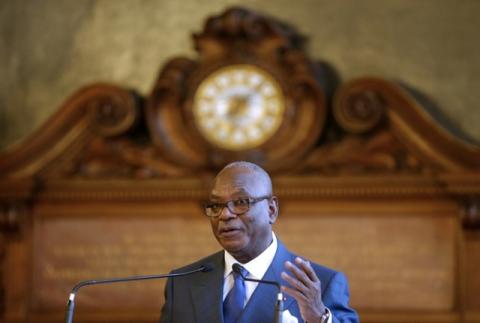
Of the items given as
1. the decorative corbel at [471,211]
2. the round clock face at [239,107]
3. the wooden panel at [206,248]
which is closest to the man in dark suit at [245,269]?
the decorative corbel at [471,211]

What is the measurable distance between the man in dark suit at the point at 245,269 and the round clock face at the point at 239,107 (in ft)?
9.00

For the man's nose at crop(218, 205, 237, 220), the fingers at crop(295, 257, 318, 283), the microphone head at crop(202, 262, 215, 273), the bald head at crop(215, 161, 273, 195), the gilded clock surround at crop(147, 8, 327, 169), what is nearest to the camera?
the fingers at crop(295, 257, 318, 283)

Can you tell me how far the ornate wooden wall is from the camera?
21.2 ft

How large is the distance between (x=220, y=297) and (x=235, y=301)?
0.19 ft

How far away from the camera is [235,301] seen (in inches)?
154

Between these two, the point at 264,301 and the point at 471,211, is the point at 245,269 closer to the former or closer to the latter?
the point at 264,301

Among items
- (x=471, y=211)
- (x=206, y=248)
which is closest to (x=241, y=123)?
(x=206, y=248)

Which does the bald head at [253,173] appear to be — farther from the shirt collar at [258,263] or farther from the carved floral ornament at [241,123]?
the carved floral ornament at [241,123]

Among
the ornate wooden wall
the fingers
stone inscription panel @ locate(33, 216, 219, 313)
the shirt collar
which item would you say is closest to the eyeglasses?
the shirt collar

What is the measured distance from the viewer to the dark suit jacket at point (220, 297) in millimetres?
3861

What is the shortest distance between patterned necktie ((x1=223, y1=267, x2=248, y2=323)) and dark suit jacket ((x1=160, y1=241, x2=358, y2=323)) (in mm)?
29

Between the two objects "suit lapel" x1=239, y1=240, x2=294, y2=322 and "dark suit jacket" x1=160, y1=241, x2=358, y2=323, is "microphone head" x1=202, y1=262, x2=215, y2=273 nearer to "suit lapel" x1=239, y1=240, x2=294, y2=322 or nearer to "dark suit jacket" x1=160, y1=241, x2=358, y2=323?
"dark suit jacket" x1=160, y1=241, x2=358, y2=323

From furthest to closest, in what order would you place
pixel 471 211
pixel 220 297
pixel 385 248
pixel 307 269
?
pixel 385 248
pixel 471 211
pixel 220 297
pixel 307 269

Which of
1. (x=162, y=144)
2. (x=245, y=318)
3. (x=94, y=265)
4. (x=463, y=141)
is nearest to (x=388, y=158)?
(x=463, y=141)
